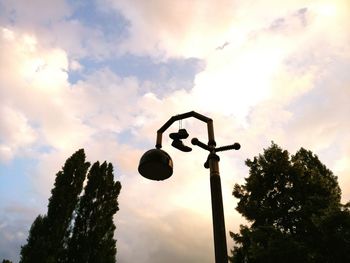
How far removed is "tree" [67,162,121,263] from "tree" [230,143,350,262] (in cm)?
1190

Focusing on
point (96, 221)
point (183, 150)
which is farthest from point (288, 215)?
point (96, 221)

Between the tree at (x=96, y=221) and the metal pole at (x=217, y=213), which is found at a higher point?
the tree at (x=96, y=221)

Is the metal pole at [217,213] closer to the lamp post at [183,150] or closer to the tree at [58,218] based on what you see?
the lamp post at [183,150]

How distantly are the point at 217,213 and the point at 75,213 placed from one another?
2428 cm

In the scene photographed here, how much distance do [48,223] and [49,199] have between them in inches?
88.0

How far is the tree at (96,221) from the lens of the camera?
2322 centimetres

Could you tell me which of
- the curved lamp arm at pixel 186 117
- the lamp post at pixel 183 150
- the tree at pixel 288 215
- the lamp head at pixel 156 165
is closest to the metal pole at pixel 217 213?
the lamp post at pixel 183 150

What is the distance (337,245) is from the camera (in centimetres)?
1291

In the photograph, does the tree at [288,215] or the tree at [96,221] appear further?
the tree at [96,221]

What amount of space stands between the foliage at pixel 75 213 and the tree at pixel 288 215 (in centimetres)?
1271

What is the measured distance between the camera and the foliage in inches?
837

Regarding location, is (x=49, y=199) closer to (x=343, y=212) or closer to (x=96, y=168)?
(x=96, y=168)

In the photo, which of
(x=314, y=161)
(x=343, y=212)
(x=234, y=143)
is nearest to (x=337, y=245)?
(x=343, y=212)

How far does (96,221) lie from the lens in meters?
25.4
